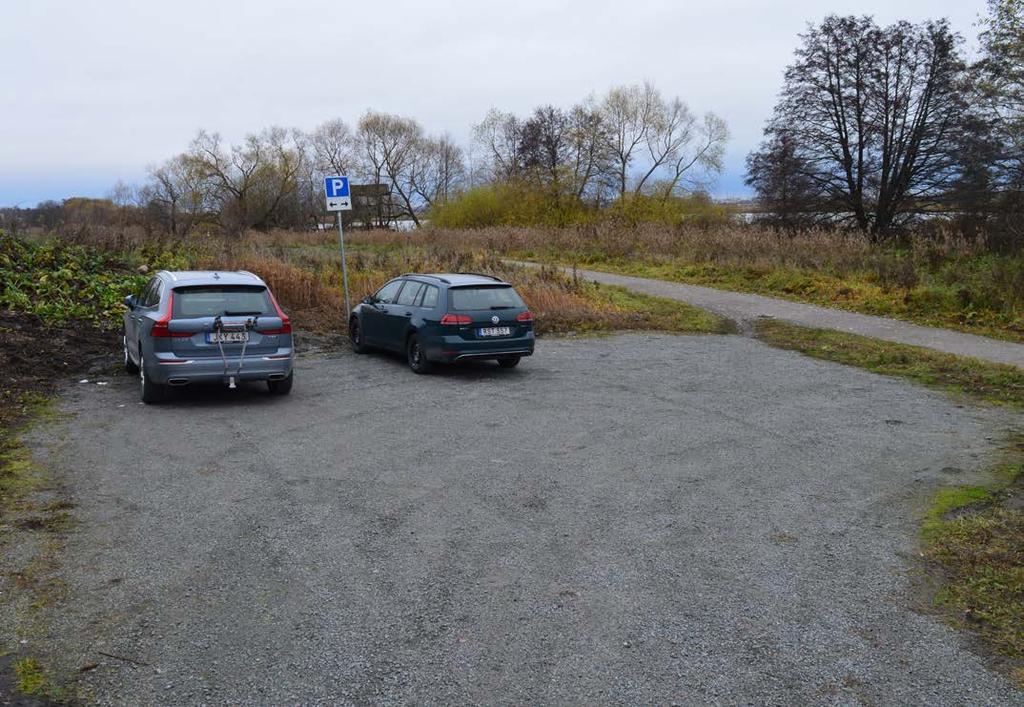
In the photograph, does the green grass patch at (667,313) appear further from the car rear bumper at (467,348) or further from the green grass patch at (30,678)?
the green grass patch at (30,678)

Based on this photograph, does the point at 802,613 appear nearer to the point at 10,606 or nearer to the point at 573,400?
the point at 10,606

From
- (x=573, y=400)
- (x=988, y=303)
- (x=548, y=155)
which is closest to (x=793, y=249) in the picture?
(x=988, y=303)

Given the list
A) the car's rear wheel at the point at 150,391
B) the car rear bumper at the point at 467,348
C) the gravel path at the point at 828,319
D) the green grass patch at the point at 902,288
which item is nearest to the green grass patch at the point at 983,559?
the car rear bumper at the point at 467,348

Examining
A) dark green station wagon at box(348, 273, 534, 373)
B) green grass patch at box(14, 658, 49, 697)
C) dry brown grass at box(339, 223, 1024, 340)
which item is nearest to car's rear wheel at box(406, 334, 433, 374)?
dark green station wagon at box(348, 273, 534, 373)

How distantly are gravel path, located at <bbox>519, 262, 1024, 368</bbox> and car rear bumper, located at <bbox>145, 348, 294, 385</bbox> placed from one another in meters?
11.0

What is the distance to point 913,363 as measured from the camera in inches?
544

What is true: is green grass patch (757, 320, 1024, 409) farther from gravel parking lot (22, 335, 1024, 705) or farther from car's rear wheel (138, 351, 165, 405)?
car's rear wheel (138, 351, 165, 405)

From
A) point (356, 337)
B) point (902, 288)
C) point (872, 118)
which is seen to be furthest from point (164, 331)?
point (872, 118)

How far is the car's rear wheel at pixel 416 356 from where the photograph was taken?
1313 cm

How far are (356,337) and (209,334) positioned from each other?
5.04 m

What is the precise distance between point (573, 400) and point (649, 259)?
21137 millimetres

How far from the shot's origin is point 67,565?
539 centimetres

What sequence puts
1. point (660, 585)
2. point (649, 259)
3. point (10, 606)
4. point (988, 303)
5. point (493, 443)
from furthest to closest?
1. point (649, 259)
2. point (988, 303)
3. point (493, 443)
4. point (660, 585)
5. point (10, 606)

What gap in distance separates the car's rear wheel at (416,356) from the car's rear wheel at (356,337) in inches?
73.2
